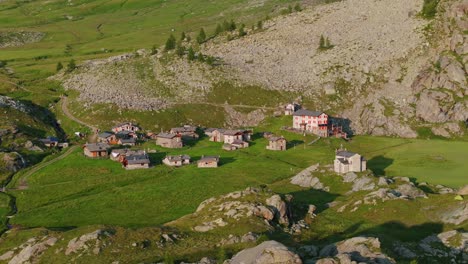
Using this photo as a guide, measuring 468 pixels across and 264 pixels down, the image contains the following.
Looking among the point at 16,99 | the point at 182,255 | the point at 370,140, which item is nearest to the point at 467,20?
the point at 370,140

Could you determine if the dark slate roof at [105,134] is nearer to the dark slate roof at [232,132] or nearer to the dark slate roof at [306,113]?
the dark slate roof at [232,132]

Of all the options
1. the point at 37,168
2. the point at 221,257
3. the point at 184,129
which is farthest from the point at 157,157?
the point at 221,257

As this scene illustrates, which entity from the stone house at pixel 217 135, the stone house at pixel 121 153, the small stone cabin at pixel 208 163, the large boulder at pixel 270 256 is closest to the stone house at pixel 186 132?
the stone house at pixel 217 135

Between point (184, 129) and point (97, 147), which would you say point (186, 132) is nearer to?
point (184, 129)

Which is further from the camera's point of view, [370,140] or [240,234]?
[370,140]

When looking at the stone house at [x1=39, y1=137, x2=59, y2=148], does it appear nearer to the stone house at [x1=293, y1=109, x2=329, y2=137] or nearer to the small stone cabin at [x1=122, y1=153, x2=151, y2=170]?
the small stone cabin at [x1=122, y1=153, x2=151, y2=170]

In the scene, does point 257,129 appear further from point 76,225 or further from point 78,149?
point 76,225
